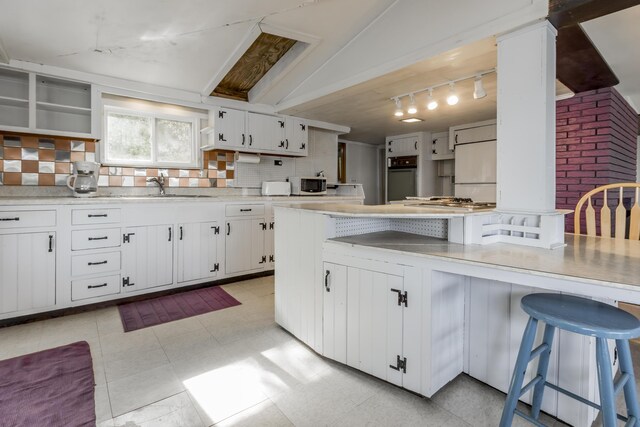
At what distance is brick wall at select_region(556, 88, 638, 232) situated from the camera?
334 centimetres

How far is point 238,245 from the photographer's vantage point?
12.9ft

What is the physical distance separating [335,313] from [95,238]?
2.42 m

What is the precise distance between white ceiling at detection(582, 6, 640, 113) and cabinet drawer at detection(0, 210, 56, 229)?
4.36m

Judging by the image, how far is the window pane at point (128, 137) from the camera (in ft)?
12.1

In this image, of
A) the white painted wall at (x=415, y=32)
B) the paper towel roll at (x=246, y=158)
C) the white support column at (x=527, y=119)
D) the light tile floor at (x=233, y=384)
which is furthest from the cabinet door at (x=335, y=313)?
the paper towel roll at (x=246, y=158)

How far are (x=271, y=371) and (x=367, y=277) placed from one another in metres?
0.86

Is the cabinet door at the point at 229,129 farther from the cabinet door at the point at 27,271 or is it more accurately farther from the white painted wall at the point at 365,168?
the white painted wall at the point at 365,168

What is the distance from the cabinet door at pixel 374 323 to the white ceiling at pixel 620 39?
7.47 feet

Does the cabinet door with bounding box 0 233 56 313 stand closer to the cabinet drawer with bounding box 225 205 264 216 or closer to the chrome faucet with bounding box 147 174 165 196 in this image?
the chrome faucet with bounding box 147 174 165 196

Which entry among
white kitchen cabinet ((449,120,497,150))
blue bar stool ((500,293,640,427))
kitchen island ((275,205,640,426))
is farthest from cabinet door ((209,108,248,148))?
blue bar stool ((500,293,640,427))

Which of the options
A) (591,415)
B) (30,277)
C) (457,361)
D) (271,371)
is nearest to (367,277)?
(457,361)

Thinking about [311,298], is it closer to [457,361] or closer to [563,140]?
[457,361]

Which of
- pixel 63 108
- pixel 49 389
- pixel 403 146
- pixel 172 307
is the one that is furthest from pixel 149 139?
pixel 403 146

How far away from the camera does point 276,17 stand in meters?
2.77
